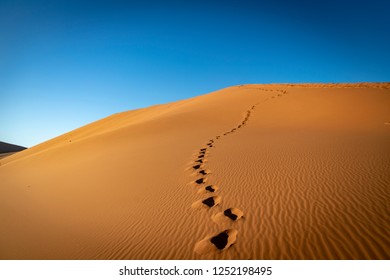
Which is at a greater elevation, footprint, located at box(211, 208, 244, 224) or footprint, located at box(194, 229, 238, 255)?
footprint, located at box(211, 208, 244, 224)

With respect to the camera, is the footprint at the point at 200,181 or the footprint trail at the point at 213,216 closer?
the footprint trail at the point at 213,216

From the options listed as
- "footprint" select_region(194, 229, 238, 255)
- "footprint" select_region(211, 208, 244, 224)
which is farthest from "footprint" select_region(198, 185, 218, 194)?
"footprint" select_region(194, 229, 238, 255)

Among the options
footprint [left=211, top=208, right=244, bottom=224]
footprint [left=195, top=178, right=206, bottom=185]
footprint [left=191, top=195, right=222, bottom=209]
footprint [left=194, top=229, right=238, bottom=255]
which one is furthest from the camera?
footprint [left=195, top=178, right=206, bottom=185]

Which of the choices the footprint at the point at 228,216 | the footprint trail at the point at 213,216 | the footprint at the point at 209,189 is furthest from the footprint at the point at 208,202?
the footprint at the point at 228,216

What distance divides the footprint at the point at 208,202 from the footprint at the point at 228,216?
0.44 metres

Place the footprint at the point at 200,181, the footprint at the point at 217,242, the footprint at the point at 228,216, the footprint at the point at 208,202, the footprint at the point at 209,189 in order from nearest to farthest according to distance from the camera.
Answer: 1. the footprint at the point at 217,242
2. the footprint at the point at 228,216
3. the footprint at the point at 208,202
4. the footprint at the point at 209,189
5. the footprint at the point at 200,181

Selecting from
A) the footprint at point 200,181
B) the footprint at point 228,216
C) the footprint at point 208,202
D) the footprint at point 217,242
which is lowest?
the footprint at point 217,242

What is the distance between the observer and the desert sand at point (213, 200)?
3.85 metres

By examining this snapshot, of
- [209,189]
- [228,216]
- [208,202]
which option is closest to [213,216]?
[228,216]

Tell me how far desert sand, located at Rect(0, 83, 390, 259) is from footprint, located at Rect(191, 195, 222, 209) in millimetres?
24

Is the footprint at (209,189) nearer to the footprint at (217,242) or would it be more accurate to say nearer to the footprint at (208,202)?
the footprint at (208,202)

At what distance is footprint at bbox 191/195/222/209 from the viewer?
17.2 ft

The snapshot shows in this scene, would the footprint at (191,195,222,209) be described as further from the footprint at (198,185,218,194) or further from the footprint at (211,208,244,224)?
the footprint at (211,208,244,224)
